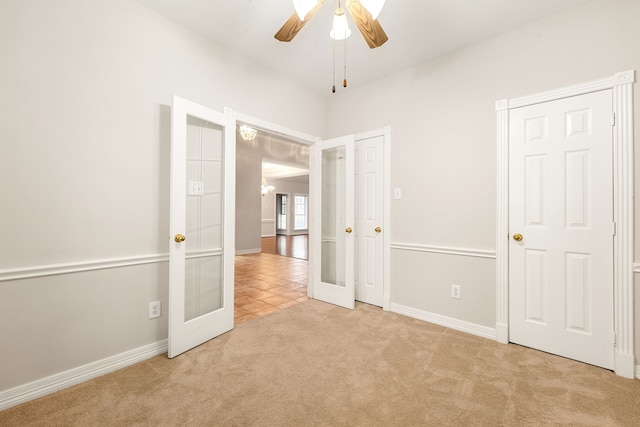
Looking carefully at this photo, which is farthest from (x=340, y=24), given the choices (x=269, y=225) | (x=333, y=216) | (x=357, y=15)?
(x=269, y=225)

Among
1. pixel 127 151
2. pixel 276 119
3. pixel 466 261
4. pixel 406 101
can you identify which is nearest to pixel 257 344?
pixel 127 151

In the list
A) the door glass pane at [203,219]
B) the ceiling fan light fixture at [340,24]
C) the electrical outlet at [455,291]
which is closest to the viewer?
the ceiling fan light fixture at [340,24]

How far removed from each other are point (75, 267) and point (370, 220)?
9.00 feet

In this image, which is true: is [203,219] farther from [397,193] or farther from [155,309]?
[397,193]

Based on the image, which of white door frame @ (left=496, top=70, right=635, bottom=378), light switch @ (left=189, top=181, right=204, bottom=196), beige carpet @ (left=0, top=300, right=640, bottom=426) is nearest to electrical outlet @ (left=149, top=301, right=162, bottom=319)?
beige carpet @ (left=0, top=300, right=640, bottom=426)

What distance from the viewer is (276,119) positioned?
10.2ft

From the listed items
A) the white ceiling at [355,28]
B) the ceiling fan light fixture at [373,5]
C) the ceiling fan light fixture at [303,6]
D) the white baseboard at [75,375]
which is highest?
the white ceiling at [355,28]

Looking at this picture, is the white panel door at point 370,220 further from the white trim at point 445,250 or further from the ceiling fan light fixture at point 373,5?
the ceiling fan light fixture at point 373,5

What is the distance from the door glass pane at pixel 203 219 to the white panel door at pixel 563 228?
267 cm

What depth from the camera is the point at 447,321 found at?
106 inches

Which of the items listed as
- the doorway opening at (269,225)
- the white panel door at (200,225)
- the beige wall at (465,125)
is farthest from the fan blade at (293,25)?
the beige wall at (465,125)

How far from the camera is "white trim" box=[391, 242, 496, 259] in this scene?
8.15 feet

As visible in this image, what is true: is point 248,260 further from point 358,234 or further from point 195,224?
point 195,224

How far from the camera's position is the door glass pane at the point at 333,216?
11.3ft
